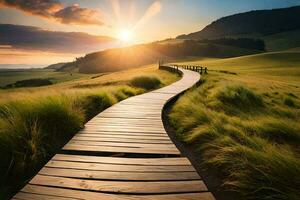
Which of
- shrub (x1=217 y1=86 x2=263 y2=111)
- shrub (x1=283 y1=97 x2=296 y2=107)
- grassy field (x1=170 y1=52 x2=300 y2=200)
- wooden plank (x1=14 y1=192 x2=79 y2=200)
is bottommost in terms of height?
shrub (x1=283 y1=97 x2=296 y2=107)

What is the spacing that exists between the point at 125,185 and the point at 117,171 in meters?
0.47

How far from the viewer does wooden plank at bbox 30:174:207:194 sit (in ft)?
11.4

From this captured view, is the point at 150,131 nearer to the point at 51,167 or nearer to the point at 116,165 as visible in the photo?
the point at 116,165

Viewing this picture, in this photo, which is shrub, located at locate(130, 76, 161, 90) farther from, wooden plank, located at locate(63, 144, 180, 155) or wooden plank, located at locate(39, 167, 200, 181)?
wooden plank, located at locate(39, 167, 200, 181)

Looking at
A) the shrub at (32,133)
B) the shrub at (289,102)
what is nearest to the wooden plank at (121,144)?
the shrub at (32,133)

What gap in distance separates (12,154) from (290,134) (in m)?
6.28

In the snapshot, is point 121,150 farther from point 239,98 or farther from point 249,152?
point 239,98

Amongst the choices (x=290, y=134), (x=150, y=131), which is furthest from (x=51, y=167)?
(x=290, y=134)

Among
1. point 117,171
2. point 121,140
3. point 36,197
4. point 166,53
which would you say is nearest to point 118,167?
point 117,171

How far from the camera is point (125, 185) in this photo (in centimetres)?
360

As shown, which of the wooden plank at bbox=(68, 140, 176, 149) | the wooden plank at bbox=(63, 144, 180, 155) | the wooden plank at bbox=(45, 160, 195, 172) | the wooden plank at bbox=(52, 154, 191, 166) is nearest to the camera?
the wooden plank at bbox=(45, 160, 195, 172)

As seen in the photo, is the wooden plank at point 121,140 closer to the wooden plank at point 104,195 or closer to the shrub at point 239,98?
the wooden plank at point 104,195

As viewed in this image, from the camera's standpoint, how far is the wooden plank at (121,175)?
3.82m

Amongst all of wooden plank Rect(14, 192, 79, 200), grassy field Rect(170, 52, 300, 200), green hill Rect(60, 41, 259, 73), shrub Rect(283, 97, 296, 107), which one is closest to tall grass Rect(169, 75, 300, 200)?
grassy field Rect(170, 52, 300, 200)
